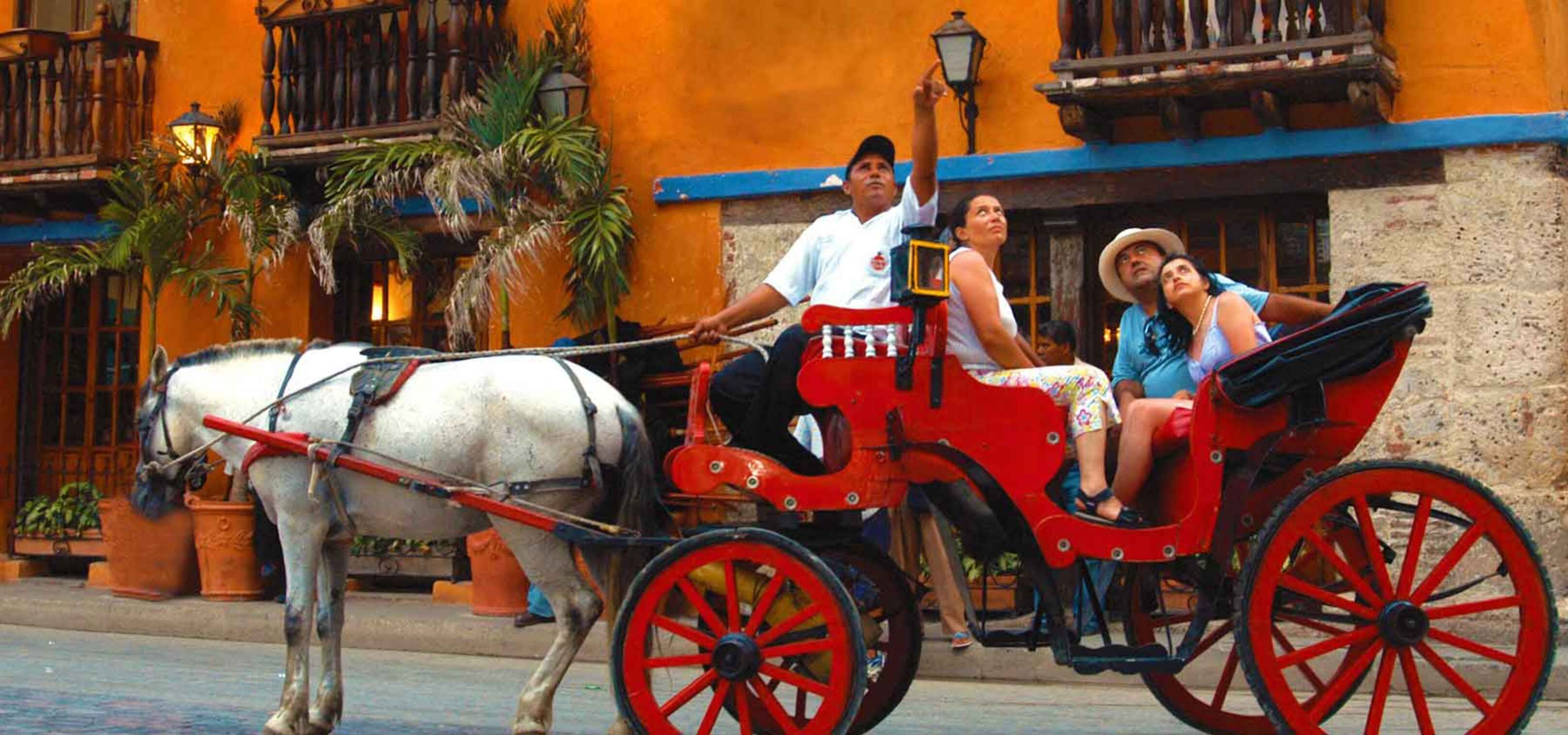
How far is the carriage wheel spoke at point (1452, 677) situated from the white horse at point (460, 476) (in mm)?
2609

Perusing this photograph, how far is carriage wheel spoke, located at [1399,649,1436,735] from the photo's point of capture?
5.34 metres

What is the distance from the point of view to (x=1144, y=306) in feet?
21.4

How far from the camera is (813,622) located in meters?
5.61

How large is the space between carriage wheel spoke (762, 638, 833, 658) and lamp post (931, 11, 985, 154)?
642 centimetres

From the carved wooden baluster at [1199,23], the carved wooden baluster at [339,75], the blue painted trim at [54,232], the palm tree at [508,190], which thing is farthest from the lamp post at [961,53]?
the blue painted trim at [54,232]

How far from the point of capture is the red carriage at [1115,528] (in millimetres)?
5348

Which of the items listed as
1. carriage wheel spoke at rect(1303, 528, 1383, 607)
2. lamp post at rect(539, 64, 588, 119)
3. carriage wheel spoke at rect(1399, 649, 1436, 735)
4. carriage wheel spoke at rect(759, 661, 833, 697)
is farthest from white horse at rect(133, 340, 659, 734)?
lamp post at rect(539, 64, 588, 119)

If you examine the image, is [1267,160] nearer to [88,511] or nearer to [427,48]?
[427,48]

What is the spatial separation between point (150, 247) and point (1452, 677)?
1030 cm

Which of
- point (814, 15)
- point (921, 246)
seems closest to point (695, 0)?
point (814, 15)

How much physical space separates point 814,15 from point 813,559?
761cm

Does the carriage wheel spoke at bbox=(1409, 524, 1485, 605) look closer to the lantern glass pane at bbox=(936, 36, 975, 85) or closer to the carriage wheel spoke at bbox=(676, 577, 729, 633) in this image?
the carriage wheel spoke at bbox=(676, 577, 729, 633)

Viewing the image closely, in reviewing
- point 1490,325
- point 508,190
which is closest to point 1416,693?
point 1490,325

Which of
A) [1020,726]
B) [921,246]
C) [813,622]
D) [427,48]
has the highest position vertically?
[427,48]
